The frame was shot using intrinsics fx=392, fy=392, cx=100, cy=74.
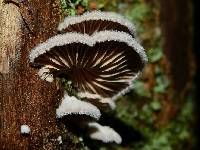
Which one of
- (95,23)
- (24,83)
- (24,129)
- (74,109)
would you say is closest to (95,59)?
(95,23)

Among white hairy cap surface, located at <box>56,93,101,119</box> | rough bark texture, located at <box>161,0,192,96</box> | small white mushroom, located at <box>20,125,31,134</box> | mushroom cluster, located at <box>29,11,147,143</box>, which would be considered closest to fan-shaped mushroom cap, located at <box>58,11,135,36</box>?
mushroom cluster, located at <box>29,11,147,143</box>

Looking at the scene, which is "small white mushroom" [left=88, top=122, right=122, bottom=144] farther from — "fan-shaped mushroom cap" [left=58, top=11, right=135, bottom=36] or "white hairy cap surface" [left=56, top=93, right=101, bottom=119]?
"fan-shaped mushroom cap" [left=58, top=11, right=135, bottom=36]

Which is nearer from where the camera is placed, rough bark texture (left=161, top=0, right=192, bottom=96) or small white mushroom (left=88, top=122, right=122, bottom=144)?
small white mushroom (left=88, top=122, right=122, bottom=144)

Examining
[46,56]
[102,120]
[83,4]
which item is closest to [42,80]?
[46,56]

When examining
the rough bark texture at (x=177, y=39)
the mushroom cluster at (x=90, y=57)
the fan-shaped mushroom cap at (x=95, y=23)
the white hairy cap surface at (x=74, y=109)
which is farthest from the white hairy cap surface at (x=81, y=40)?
the rough bark texture at (x=177, y=39)

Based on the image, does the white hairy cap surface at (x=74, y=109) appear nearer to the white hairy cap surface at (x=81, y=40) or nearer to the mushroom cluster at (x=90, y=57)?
the mushroom cluster at (x=90, y=57)

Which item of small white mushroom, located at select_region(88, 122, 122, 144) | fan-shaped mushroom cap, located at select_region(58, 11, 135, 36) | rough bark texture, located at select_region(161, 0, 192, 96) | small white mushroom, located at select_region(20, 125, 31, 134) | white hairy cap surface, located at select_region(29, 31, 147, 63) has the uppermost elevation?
rough bark texture, located at select_region(161, 0, 192, 96)

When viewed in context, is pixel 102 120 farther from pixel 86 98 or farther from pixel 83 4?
pixel 83 4
